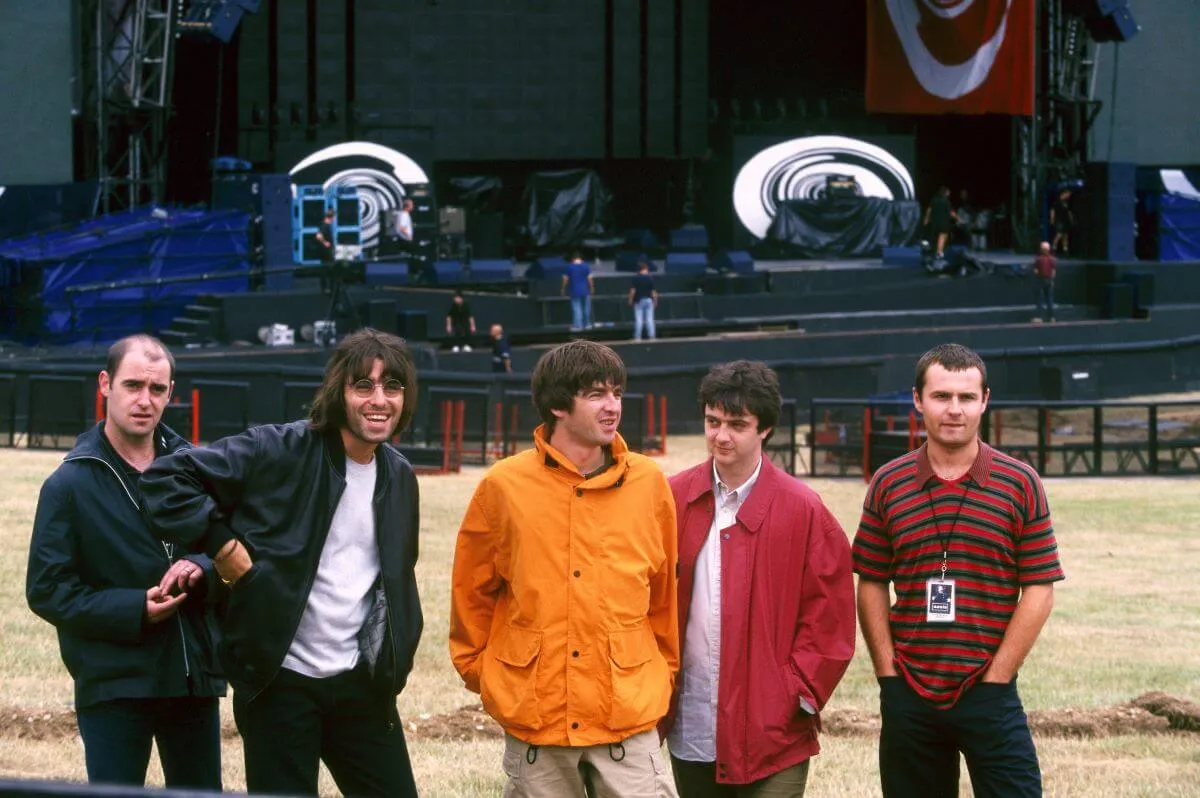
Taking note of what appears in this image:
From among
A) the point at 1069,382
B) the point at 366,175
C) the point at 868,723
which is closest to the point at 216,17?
the point at 366,175

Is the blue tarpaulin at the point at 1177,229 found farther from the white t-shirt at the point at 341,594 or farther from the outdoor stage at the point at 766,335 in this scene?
the white t-shirt at the point at 341,594

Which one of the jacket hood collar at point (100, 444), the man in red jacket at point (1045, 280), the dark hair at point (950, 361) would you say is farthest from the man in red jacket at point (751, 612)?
the man in red jacket at point (1045, 280)

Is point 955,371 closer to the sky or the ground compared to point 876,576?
closer to the sky

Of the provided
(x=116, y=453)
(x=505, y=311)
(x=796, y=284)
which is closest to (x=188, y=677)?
(x=116, y=453)

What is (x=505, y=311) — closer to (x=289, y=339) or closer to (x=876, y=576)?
(x=289, y=339)

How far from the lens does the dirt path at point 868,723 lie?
8688 mm

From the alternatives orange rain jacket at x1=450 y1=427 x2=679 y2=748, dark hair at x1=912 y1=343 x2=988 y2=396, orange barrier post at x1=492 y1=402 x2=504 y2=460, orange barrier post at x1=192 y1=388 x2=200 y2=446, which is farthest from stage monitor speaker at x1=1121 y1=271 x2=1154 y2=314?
orange rain jacket at x1=450 y1=427 x2=679 y2=748

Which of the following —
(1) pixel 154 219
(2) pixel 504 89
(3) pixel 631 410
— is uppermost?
(2) pixel 504 89

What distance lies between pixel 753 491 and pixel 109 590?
1.95m

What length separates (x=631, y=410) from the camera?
2634 centimetres

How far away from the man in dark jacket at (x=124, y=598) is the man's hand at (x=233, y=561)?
0.19 m

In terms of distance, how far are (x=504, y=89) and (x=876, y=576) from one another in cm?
3659

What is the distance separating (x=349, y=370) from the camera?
542cm

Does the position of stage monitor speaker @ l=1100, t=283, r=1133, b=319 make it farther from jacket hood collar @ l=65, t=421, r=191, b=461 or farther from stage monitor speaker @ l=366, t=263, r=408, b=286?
jacket hood collar @ l=65, t=421, r=191, b=461
